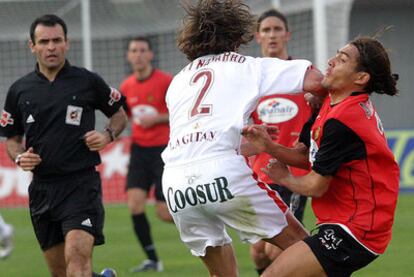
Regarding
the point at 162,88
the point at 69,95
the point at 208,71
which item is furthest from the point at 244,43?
the point at 162,88

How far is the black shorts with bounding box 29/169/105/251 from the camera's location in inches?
284

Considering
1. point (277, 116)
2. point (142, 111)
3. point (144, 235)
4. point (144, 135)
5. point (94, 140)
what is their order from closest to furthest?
point (94, 140) < point (277, 116) < point (144, 235) < point (144, 135) < point (142, 111)

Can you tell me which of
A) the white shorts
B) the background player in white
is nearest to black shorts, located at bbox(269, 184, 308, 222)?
the background player in white

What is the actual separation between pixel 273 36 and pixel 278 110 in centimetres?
72

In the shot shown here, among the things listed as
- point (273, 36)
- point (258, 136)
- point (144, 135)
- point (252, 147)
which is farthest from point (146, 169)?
point (258, 136)

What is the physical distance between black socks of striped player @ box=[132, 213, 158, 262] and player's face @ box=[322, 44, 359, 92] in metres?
A: 5.34

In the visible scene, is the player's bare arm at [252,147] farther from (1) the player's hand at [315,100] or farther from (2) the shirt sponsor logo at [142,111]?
(2) the shirt sponsor logo at [142,111]

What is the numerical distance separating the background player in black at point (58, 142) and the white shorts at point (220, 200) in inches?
55.9

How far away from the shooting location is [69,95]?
7367mm

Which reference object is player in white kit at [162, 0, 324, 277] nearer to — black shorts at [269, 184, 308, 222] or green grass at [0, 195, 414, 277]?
black shorts at [269, 184, 308, 222]

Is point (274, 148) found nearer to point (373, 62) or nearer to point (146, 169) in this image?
point (373, 62)

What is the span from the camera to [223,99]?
226 inches

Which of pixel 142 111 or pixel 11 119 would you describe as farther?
pixel 142 111

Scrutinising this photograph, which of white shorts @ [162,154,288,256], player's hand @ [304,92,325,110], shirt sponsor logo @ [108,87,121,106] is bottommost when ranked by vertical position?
white shorts @ [162,154,288,256]
